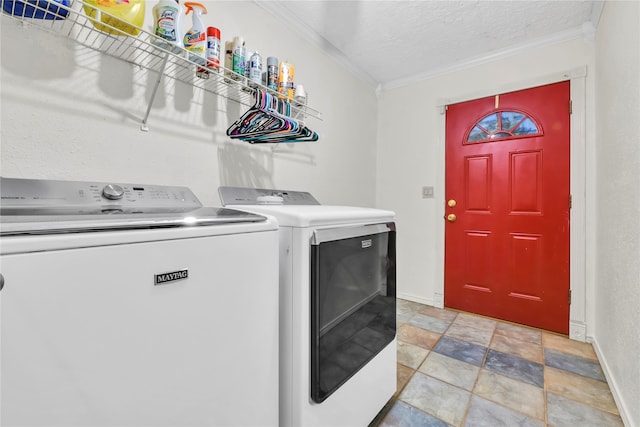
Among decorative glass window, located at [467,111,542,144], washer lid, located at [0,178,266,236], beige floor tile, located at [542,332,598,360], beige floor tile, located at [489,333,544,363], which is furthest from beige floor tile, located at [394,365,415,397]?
decorative glass window, located at [467,111,542,144]

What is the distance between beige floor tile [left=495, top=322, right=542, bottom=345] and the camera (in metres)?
2.16

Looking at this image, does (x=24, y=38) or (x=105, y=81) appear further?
(x=105, y=81)

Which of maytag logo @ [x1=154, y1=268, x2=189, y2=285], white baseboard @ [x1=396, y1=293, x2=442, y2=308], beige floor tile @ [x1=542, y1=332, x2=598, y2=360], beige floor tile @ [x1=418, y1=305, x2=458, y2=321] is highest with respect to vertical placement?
maytag logo @ [x1=154, y1=268, x2=189, y2=285]

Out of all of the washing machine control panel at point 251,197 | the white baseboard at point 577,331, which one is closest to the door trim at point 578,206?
the white baseboard at point 577,331

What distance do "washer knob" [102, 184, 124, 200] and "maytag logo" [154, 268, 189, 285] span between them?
0.51 metres

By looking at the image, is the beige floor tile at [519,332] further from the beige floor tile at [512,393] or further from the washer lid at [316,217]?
the washer lid at [316,217]

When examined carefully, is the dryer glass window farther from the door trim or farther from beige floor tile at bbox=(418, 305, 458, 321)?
the door trim

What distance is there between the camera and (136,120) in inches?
51.6

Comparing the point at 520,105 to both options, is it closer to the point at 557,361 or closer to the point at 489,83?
the point at 489,83

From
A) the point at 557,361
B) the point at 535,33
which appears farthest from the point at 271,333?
the point at 535,33

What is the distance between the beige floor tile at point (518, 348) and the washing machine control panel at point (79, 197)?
2.25 meters

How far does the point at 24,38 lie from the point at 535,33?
121 inches

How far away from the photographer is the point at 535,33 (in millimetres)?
2217

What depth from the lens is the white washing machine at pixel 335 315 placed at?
994 mm
